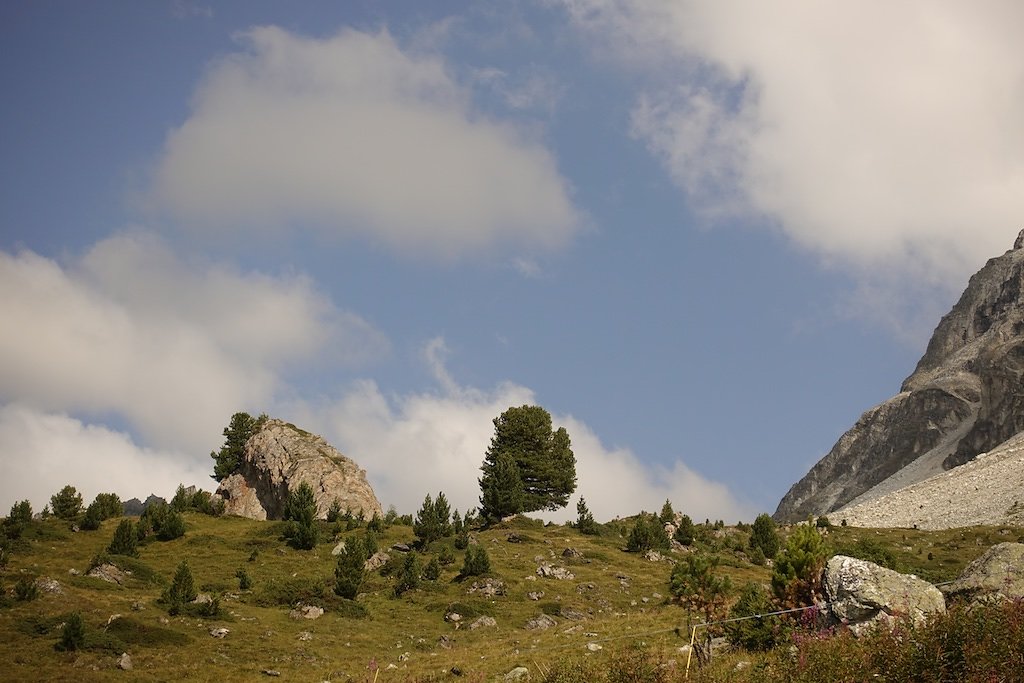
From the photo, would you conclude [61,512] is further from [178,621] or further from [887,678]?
[887,678]

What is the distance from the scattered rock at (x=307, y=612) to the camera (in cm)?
3650

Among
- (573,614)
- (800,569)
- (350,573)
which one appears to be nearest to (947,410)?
(573,614)

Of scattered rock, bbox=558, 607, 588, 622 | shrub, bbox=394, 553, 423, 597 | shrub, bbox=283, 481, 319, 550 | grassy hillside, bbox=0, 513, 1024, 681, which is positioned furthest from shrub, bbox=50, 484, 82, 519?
scattered rock, bbox=558, 607, 588, 622

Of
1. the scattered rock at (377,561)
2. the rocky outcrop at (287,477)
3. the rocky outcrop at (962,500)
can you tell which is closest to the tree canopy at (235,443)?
the rocky outcrop at (287,477)

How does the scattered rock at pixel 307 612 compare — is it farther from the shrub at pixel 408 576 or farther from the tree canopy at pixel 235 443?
the tree canopy at pixel 235 443

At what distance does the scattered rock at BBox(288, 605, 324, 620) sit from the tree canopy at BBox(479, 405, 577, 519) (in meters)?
29.9

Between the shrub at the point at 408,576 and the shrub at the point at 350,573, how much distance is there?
6.64 ft

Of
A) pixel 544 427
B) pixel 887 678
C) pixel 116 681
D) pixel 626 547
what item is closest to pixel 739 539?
pixel 626 547

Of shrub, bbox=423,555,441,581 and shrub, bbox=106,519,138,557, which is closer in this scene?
shrub, bbox=423,555,441,581

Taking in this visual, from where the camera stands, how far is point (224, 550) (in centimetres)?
4850

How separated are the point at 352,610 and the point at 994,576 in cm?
2848

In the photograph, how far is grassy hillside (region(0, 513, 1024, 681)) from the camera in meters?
26.1

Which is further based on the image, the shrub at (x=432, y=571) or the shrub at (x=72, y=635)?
the shrub at (x=432, y=571)

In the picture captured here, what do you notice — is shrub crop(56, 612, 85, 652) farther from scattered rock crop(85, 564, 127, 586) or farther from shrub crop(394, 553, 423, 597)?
shrub crop(394, 553, 423, 597)
